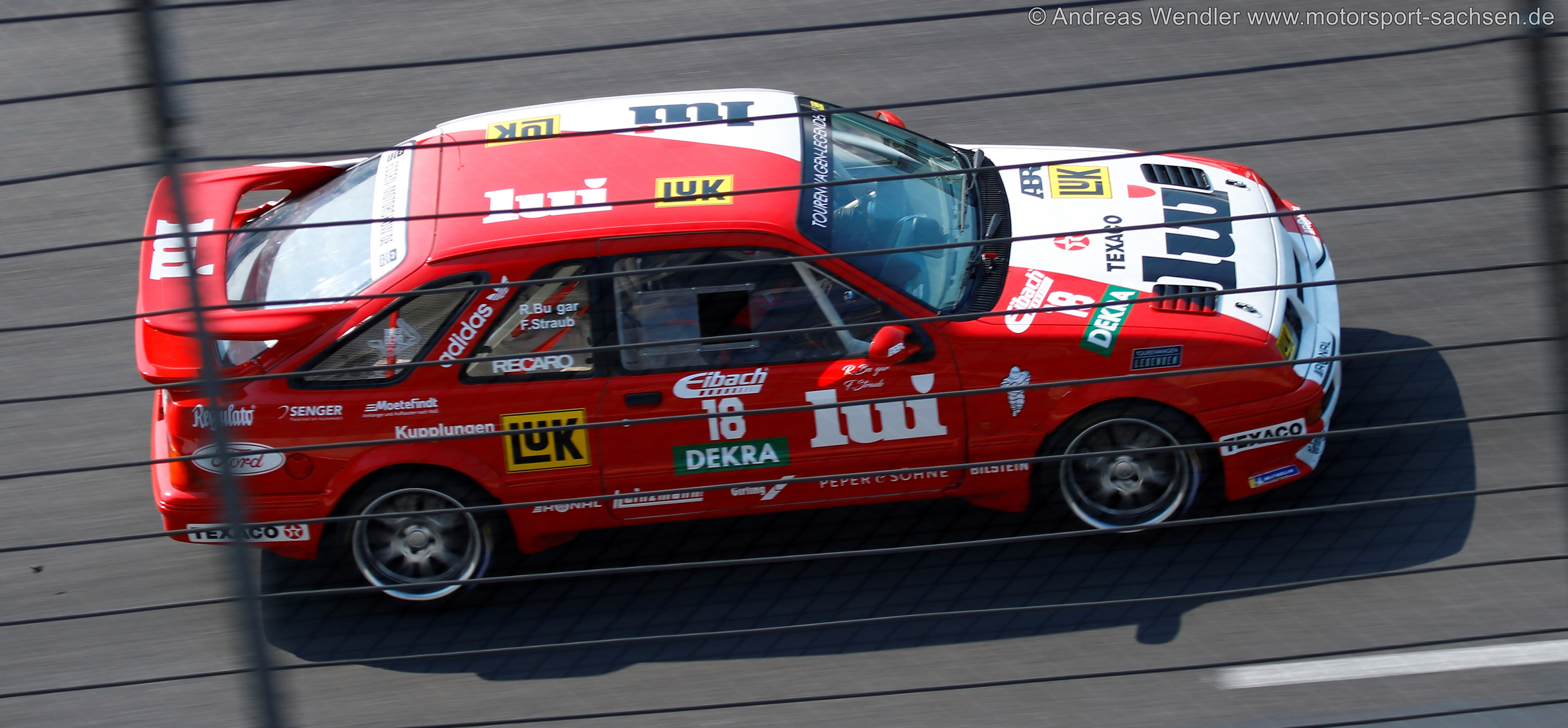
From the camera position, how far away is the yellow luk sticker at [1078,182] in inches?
168

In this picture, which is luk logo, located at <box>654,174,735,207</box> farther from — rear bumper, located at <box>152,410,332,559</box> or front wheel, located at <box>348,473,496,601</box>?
rear bumper, located at <box>152,410,332,559</box>

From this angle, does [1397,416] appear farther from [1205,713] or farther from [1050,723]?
[1050,723]

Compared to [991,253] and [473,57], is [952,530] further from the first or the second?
[473,57]

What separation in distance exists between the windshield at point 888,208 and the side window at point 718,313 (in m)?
0.20

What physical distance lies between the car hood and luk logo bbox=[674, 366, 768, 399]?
0.91m

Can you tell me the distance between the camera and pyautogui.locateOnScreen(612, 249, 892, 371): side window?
3639 mm

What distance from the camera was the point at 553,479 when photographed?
147 inches

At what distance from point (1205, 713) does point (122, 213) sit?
479cm

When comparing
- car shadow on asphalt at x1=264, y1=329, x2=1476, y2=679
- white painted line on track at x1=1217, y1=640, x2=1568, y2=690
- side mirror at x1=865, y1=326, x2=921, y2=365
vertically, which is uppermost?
side mirror at x1=865, y1=326, x2=921, y2=365

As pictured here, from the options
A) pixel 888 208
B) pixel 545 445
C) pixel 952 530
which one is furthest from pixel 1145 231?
pixel 545 445

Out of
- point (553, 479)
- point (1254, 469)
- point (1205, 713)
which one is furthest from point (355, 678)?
point (1254, 469)

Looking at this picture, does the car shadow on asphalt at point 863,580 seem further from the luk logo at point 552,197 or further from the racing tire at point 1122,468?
the luk logo at point 552,197

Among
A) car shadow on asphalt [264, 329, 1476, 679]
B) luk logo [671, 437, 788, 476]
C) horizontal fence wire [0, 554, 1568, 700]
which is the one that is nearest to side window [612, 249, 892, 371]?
luk logo [671, 437, 788, 476]

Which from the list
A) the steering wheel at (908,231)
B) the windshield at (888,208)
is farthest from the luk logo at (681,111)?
the steering wheel at (908,231)
